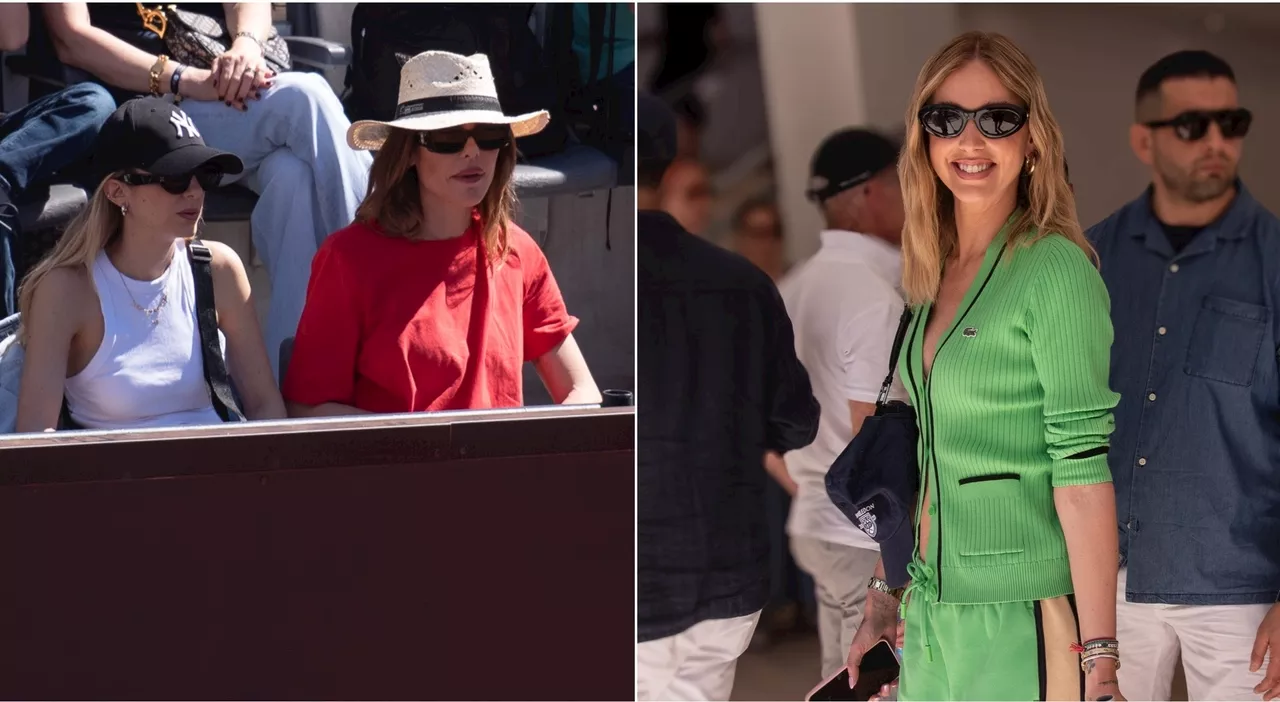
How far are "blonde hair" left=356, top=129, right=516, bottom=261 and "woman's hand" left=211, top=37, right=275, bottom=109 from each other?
1.20 ft

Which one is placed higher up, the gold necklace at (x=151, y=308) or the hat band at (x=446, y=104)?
the hat band at (x=446, y=104)

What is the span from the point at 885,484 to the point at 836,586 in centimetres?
68

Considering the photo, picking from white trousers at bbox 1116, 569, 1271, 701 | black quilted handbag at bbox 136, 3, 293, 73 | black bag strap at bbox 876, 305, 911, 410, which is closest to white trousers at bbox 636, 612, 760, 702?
black bag strap at bbox 876, 305, 911, 410

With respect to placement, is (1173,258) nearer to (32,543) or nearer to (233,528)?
(233,528)

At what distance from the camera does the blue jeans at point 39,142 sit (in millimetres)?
3227

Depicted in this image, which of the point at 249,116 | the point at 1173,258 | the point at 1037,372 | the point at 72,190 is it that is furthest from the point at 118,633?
the point at 1173,258

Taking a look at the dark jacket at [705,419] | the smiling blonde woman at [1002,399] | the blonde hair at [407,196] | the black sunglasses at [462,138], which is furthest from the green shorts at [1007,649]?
the black sunglasses at [462,138]

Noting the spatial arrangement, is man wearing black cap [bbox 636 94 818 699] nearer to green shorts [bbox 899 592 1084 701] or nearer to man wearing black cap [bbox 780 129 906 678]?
man wearing black cap [bbox 780 129 906 678]

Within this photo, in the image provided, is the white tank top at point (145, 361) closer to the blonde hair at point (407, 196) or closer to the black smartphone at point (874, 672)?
the blonde hair at point (407, 196)

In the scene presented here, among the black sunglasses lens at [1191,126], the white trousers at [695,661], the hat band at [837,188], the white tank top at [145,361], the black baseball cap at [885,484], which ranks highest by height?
the black sunglasses lens at [1191,126]

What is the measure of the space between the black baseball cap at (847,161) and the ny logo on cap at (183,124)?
153 cm

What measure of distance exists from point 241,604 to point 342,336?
762mm

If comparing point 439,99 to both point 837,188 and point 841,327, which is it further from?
point 841,327

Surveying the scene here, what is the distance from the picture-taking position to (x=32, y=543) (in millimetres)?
3385
